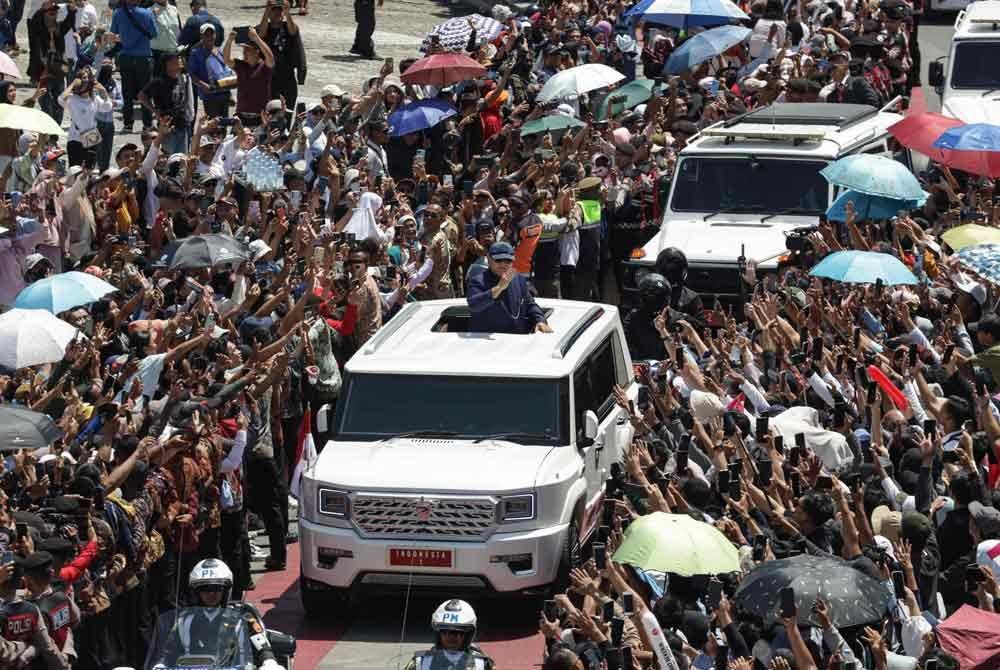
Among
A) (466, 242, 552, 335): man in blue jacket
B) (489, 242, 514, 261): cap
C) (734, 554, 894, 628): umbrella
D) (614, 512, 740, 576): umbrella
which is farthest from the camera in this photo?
(489, 242, 514, 261): cap

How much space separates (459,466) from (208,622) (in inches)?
134

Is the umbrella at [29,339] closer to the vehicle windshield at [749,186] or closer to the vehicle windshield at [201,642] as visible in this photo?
the vehicle windshield at [201,642]

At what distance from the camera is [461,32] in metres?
28.0

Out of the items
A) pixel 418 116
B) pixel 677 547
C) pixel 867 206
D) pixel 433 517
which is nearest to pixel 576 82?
pixel 418 116

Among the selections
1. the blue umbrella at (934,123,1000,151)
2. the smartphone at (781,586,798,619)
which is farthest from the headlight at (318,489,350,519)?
the blue umbrella at (934,123,1000,151)

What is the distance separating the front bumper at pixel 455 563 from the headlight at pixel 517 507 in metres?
0.11

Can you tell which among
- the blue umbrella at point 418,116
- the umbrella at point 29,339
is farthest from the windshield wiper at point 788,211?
the umbrella at point 29,339

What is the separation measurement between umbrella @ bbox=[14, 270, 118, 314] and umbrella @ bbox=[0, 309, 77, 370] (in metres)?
0.58

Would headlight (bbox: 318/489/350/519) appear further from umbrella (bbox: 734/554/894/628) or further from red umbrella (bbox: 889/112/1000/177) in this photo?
red umbrella (bbox: 889/112/1000/177)

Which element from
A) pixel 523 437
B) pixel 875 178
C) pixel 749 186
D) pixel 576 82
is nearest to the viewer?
pixel 523 437

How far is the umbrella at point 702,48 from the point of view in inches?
1055

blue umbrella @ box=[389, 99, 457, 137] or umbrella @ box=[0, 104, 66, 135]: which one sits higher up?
umbrella @ box=[0, 104, 66, 135]

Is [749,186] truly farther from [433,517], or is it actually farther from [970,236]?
[433,517]

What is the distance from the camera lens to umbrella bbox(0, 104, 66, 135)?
61.0ft
